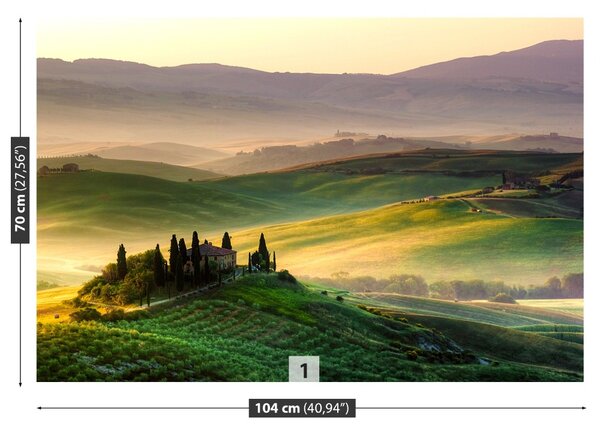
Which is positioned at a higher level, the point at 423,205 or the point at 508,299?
the point at 423,205

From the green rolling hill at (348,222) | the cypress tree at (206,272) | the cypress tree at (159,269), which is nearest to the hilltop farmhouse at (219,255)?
the cypress tree at (206,272)

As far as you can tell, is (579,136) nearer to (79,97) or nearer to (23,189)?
(79,97)

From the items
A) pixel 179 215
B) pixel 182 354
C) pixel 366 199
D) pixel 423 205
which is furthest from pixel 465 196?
pixel 182 354

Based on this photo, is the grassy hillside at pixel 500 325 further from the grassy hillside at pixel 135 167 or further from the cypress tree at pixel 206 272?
the grassy hillside at pixel 135 167

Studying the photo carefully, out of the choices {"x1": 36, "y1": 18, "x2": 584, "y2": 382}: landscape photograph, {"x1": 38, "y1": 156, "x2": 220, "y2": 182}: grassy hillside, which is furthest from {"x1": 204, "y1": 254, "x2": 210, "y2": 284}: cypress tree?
{"x1": 38, "y1": 156, "x2": 220, "y2": 182}: grassy hillside

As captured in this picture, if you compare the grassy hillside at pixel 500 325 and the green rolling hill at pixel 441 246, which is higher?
the green rolling hill at pixel 441 246

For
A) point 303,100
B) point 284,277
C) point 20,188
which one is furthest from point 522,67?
point 20,188
